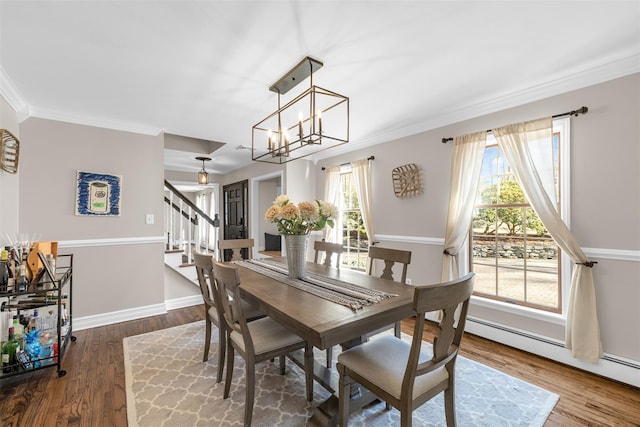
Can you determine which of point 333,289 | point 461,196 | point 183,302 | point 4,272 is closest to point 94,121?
point 4,272

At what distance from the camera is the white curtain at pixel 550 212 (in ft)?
7.27

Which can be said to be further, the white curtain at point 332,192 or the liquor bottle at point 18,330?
the white curtain at point 332,192

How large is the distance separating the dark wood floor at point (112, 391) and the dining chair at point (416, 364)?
100cm

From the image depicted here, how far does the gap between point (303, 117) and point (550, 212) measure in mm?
2560

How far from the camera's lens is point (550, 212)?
7.87 ft

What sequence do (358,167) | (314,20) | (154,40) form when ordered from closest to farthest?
(314,20) → (154,40) → (358,167)

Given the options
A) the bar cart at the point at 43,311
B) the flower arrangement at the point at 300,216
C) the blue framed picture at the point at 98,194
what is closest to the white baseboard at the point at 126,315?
the bar cart at the point at 43,311

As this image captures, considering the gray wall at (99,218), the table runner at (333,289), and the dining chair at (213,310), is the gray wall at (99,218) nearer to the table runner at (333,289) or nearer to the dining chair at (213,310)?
the dining chair at (213,310)

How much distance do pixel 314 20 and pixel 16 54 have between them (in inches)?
84.6

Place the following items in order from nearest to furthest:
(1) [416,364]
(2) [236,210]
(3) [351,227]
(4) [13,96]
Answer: (1) [416,364], (4) [13,96], (3) [351,227], (2) [236,210]

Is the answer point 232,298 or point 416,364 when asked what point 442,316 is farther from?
point 232,298

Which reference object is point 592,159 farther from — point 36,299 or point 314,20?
point 36,299

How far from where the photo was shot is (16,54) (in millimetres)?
1965

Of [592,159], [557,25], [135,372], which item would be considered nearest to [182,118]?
[135,372]
